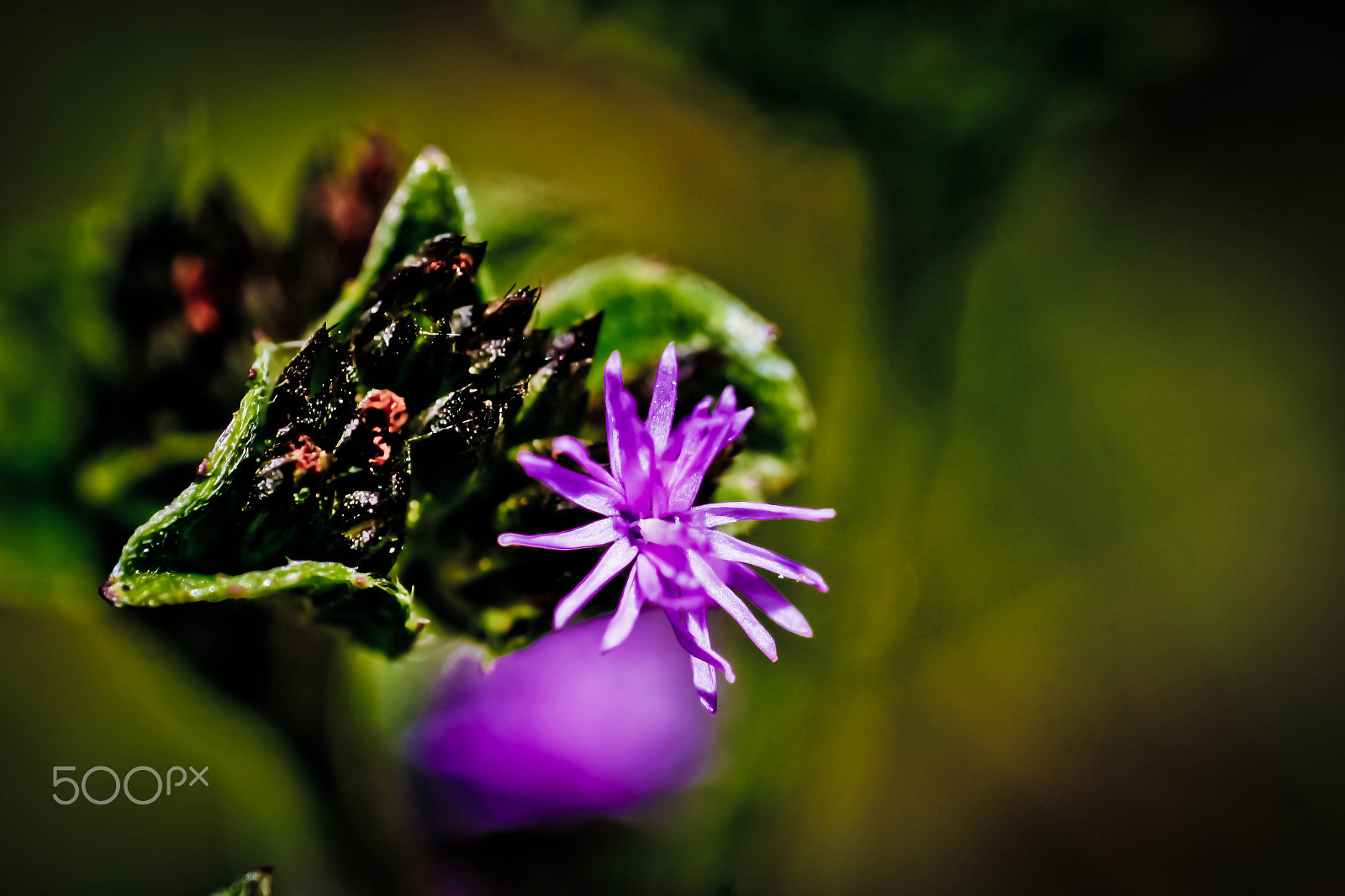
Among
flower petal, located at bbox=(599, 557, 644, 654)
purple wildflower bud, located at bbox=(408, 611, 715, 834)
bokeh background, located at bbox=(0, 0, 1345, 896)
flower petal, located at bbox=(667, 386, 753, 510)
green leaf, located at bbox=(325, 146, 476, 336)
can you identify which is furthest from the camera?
purple wildflower bud, located at bbox=(408, 611, 715, 834)

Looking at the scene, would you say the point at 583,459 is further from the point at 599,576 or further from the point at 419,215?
the point at 419,215

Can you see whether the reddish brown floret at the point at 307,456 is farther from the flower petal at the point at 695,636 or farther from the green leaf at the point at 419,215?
the flower petal at the point at 695,636

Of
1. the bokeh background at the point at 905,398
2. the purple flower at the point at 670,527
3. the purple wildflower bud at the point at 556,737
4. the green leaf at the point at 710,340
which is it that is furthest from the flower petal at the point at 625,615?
the purple wildflower bud at the point at 556,737

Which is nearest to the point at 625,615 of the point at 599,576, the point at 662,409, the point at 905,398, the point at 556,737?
the point at 599,576

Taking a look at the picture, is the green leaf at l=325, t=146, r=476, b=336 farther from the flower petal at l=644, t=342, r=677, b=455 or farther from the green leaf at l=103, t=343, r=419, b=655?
the flower petal at l=644, t=342, r=677, b=455

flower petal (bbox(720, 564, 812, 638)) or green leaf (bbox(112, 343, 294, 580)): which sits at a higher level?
green leaf (bbox(112, 343, 294, 580))

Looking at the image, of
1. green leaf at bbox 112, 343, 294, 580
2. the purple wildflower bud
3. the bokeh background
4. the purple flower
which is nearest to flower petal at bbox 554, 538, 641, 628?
the purple flower

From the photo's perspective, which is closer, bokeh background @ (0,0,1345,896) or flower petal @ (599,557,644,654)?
flower petal @ (599,557,644,654)

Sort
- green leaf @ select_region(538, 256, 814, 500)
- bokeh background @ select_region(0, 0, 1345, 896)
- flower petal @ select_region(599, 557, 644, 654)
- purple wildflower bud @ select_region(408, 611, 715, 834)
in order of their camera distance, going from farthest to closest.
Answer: purple wildflower bud @ select_region(408, 611, 715, 834) → bokeh background @ select_region(0, 0, 1345, 896) → green leaf @ select_region(538, 256, 814, 500) → flower petal @ select_region(599, 557, 644, 654)

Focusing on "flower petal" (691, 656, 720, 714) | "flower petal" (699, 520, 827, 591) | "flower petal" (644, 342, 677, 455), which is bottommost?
"flower petal" (691, 656, 720, 714)
